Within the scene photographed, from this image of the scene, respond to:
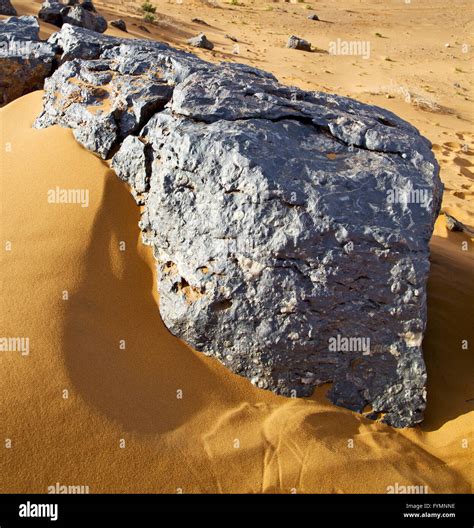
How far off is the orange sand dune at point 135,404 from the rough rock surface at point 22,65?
246cm

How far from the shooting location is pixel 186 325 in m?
3.20

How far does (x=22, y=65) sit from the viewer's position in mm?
5547

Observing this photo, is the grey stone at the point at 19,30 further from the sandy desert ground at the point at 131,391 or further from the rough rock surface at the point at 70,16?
the rough rock surface at the point at 70,16

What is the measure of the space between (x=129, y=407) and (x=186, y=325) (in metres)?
0.60

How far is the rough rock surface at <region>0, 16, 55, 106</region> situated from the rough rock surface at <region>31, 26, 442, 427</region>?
2.91m

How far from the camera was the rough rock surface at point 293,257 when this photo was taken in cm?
304

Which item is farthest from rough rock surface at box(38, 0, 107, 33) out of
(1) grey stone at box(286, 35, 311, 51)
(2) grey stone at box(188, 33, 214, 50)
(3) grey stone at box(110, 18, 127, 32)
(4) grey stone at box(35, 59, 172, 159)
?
(4) grey stone at box(35, 59, 172, 159)

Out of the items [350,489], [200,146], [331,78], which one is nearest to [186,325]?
[200,146]

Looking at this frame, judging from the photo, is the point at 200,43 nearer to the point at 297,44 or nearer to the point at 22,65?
the point at 297,44

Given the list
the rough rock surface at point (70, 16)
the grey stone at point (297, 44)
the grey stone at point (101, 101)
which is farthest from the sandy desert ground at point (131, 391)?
the grey stone at point (297, 44)

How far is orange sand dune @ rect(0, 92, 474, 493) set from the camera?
2709mm

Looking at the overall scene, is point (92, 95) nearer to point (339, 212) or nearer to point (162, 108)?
point (162, 108)

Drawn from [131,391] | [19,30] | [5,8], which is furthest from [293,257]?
[5,8]

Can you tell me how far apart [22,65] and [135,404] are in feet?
14.2
